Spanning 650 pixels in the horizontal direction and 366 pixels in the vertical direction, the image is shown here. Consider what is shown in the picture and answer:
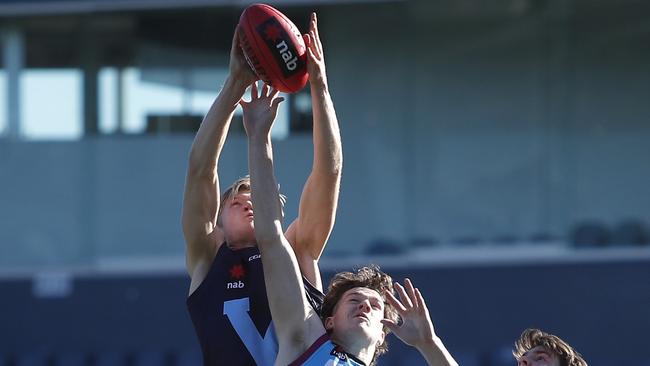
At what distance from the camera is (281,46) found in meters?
Result: 4.00

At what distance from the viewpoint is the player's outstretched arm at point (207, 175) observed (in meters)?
4.03

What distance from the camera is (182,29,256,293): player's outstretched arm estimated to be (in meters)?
4.03

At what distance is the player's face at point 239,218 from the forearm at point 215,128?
14 cm

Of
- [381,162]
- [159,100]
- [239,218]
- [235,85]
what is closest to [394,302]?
[239,218]

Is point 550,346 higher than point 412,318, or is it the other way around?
point 412,318

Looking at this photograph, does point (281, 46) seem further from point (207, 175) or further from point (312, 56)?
point (207, 175)

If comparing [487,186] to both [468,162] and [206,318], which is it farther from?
[206,318]

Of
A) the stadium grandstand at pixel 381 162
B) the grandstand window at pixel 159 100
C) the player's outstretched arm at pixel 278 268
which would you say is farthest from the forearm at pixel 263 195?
the grandstand window at pixel 159 100

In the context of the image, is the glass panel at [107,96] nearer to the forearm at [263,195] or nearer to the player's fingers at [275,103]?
the player's fingers at [275,103]

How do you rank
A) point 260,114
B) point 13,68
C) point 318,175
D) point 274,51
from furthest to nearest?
point 13,68, point 318,175, point 274,51, point 260,114

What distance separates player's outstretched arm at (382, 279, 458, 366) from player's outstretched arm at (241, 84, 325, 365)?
30 centimetres

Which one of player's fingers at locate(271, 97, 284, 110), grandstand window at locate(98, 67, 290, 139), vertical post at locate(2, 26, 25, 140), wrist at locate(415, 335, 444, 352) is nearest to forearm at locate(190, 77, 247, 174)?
player's fingers at locate(271, 97, 284, 110)

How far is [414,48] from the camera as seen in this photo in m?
10.1

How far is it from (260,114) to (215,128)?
212mm
